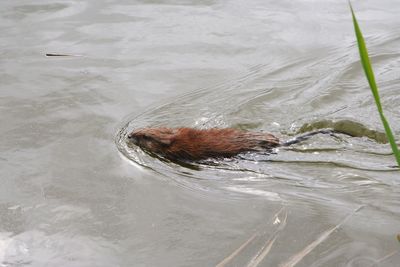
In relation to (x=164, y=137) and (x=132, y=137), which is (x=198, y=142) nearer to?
(x=164, y=137)

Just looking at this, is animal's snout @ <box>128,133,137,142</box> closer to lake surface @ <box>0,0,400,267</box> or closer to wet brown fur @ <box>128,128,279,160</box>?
wet brown fur @ <box>128,128,279,160</box>

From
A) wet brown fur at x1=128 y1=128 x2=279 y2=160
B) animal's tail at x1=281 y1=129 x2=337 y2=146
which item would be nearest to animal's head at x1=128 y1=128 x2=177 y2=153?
wet brown fur at x1=128 y1=128 x2=279 y2=160

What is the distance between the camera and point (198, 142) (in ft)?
15.0

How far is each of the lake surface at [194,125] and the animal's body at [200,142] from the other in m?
0.09

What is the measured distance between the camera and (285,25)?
709 cm

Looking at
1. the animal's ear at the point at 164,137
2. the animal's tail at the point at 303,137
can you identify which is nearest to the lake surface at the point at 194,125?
the animal's tail at the point at 303,137

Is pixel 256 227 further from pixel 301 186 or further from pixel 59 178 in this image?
pixel 59 178

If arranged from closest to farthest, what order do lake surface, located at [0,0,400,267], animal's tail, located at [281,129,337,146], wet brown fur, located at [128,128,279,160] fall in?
lake surface, located at [0,0,400,267] → wet brown fur, located at [128,128,279,160] → animal's tail, located at [281,129,337,146]

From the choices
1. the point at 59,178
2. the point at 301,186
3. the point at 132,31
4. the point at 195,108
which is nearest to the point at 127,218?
Result: the point at 59,178

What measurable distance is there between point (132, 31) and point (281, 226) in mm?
4214

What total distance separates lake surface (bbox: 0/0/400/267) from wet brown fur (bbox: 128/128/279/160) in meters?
0.09

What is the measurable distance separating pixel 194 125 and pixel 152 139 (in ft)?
2.18

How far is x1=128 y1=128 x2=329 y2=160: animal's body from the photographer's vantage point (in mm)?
4488

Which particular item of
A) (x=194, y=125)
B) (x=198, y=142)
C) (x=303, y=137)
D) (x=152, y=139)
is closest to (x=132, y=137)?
(x=152, y=139)
